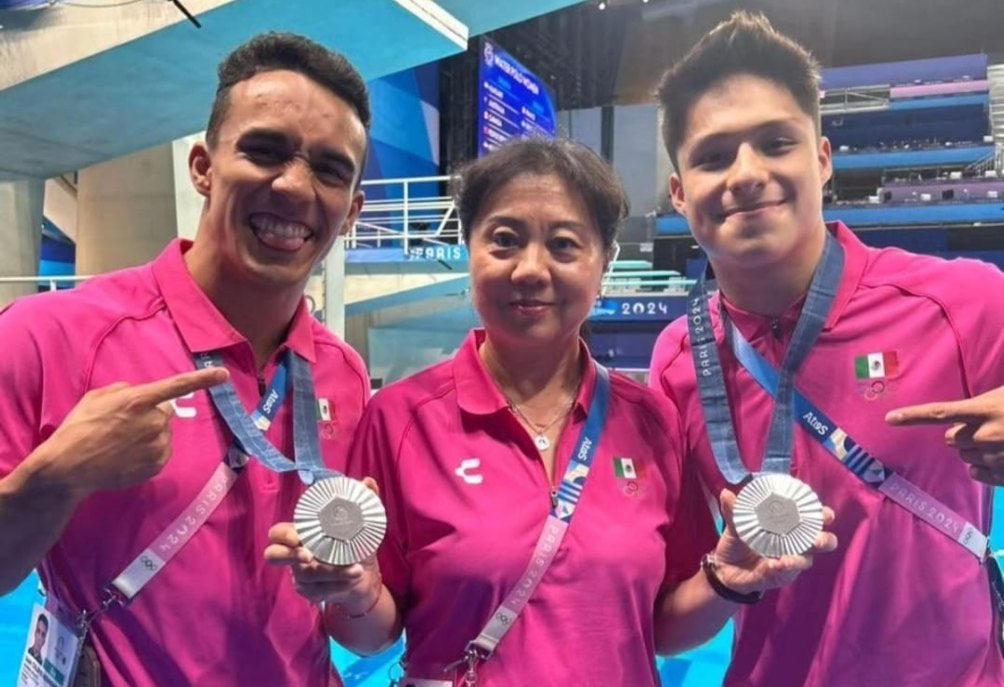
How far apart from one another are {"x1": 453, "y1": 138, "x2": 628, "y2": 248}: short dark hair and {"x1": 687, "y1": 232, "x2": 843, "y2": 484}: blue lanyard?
28 centimetres

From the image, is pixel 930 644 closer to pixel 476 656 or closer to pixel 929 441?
pixel 929 441

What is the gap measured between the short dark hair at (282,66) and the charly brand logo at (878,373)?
0.94 metres

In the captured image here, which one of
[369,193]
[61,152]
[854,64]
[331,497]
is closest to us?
[331,497]

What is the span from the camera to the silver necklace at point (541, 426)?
1396 millimetres

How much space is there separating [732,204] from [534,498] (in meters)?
0.56

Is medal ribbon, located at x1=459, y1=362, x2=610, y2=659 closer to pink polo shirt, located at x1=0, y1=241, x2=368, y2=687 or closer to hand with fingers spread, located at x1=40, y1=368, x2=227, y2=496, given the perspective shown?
pink polo shirt, located at x1=0, y1=241, x2=368, y2=687

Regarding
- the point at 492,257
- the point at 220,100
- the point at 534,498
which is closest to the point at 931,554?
the point at 534,498

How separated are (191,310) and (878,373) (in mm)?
1090

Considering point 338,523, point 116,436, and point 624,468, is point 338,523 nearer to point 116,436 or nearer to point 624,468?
point 116,436

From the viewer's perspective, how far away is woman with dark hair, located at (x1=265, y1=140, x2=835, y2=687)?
4.19 feet

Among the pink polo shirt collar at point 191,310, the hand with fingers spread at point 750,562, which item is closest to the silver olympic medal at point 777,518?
the hand with fingers spread at point 750,562

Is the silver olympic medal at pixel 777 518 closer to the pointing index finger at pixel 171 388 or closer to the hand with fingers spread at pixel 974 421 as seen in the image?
the hand with fingers spread at pixel 974 421

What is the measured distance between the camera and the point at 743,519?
1.15 metres

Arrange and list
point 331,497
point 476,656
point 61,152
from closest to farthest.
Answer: point 331,497 → point 476,656 → point 61,152
